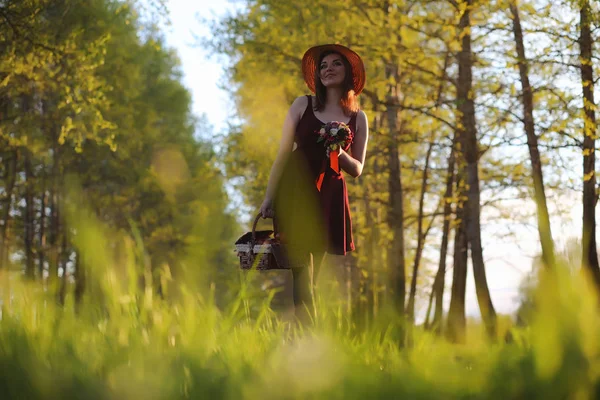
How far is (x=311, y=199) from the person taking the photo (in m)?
4.40

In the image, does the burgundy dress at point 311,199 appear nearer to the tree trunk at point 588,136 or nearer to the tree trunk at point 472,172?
the tree trunk at point 588,136

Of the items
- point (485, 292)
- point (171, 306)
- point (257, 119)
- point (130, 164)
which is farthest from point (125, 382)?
point (130, 164)

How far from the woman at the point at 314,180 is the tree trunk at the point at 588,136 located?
441 centimetres

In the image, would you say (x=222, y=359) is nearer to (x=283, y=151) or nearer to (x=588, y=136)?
(x=283, y=151)

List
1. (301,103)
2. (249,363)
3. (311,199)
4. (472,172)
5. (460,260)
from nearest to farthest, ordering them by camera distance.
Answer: (249,363), (311,199), (301,103), (472,172), (460,260)

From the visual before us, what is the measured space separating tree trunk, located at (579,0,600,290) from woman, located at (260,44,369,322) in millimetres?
4408

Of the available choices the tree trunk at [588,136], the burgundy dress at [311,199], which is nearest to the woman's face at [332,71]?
the burgundy dress at [311,199]

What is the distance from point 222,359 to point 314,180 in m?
2.91

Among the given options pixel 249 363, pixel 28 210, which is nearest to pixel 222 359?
pixel 249 363

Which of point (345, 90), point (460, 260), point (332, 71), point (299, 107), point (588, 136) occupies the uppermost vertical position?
point (588, 136)

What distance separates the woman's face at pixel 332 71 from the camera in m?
4.64

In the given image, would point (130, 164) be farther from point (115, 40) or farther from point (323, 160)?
point (323, 160)

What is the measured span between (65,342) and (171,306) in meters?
0.43

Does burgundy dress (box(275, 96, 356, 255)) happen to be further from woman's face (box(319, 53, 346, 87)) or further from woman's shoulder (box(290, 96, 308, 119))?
woman's face (box(319, 53, 346, 87))
